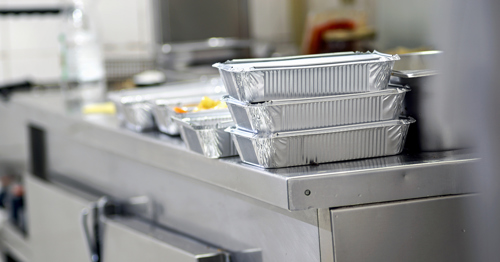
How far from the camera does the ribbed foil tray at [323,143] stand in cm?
86

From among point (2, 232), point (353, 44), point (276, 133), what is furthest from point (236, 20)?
point (276, 133)

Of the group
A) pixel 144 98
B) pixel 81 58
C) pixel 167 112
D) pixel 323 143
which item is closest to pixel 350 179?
pixel 323 143

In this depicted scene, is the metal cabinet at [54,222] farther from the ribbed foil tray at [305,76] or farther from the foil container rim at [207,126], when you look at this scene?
the ribbed foil tray at [305,76]

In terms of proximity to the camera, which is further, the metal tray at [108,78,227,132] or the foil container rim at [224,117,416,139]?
the metal tray at [108,78,227,132]

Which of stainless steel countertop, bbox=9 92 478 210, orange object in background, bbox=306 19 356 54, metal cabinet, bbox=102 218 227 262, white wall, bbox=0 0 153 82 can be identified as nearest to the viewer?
stainless steel countertop, bbox=9 92 478 210

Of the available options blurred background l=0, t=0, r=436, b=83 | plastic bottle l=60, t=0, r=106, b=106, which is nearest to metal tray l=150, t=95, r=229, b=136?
plastic bottle l=60, t=0, r=106, b=106

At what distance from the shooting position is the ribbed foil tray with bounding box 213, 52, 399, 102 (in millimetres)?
847

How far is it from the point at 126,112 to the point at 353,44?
1.63 metres

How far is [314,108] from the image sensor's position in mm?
863

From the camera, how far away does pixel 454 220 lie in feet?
2.89

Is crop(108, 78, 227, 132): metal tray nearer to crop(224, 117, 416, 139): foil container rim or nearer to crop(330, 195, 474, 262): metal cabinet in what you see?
crop(224, 117, 416, 139): foil container rim

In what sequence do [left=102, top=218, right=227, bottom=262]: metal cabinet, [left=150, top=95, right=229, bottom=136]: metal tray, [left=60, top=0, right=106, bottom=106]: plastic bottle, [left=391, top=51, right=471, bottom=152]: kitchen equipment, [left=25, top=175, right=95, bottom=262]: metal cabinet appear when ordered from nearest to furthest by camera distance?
[left=391, top=51, right=471, bottom=152]: kitchen equipment, [left=102, top=218, right=227, bottom=262]: metal cabinet, [left=150, top=95, right=229, bottom=136]: metal tray, [left=25, top=175, right=95, bottom=262]: metal cabinet, [left=60, top=0, right=106, bottom=106]: plastic bottle

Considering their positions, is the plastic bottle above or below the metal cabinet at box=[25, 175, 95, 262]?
above

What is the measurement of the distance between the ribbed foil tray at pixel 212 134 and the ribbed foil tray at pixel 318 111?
8cm
